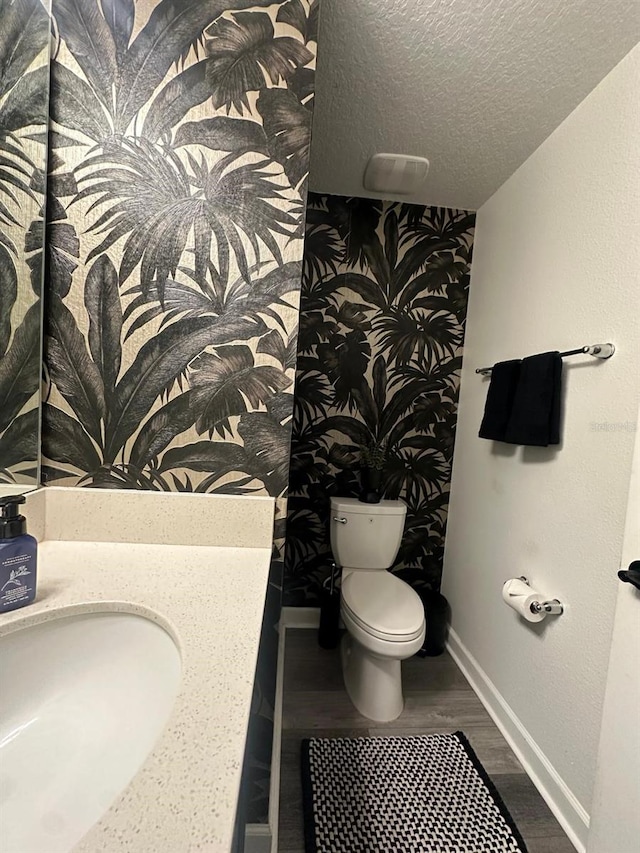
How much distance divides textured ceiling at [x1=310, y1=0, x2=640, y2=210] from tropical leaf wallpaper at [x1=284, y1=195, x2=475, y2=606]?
0.34 meters

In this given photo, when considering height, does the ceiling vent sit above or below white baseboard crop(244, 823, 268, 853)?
above

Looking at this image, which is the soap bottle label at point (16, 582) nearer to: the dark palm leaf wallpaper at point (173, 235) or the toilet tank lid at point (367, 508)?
the dark palm leaf wallpaper at point (173, 235)

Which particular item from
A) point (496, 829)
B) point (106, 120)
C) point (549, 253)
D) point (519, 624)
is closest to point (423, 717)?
point (496, 829)

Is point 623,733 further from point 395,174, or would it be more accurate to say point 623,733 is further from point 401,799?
point 395,174

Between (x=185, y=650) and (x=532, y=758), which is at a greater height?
(x=185, y=650)

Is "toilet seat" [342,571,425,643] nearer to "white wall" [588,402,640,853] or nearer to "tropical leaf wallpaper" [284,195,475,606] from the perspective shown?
"tropical leaf wallpaper" [284,195,475,606]

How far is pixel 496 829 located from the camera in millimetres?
1174

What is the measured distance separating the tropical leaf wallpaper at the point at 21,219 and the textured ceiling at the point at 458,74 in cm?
77

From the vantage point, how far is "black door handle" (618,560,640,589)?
2.71ft

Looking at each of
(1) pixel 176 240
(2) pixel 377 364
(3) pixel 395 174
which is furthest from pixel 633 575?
(3) pixel 395 174

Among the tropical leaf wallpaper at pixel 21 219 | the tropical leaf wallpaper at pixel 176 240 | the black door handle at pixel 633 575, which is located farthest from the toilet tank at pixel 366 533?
the tropical leaf wallpaper at pixel 21 219

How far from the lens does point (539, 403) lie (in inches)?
53.9

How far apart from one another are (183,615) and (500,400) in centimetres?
140

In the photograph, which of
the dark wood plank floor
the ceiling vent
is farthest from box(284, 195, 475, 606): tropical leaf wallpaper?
the dark wood plank floor
